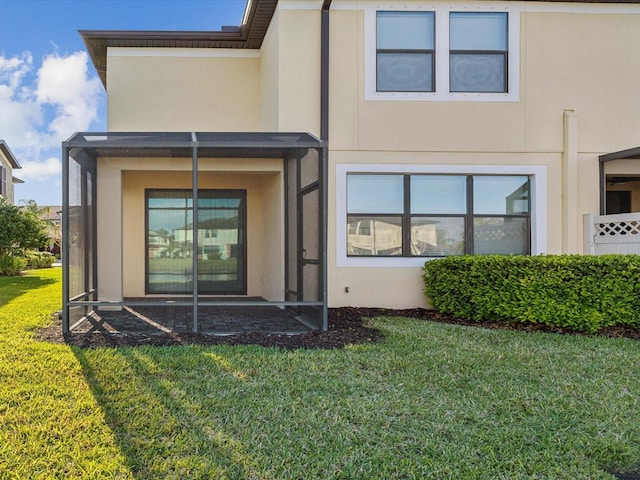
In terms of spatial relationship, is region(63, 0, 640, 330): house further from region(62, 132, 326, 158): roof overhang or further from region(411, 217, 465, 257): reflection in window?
region(62, 132, 326, 158): roof overhang

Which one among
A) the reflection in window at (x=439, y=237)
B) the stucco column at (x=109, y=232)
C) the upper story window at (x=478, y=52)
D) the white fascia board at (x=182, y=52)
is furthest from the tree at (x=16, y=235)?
the upper story window at (x=478, y=52)

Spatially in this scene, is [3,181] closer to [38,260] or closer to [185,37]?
[38,260]

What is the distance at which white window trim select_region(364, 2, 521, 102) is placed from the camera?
29.4 ft

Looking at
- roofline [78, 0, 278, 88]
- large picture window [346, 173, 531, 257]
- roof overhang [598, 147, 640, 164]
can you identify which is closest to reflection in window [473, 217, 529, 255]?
large picture window [346, 173, 531, 257]

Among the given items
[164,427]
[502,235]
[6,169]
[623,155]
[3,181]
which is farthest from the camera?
[6,169]

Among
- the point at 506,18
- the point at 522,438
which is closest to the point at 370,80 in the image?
the point at 506,18

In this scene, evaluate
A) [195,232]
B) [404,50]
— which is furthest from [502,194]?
[195,232]

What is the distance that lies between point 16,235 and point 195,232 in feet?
43.7

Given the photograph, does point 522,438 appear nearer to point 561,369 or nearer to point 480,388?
point 480,388

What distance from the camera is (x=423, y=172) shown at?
912 cm

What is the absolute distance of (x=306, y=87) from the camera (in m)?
8.98

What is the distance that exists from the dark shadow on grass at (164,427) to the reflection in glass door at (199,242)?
18.7 ft

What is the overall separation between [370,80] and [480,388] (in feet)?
20.2

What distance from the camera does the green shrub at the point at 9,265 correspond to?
1730 centimetres
